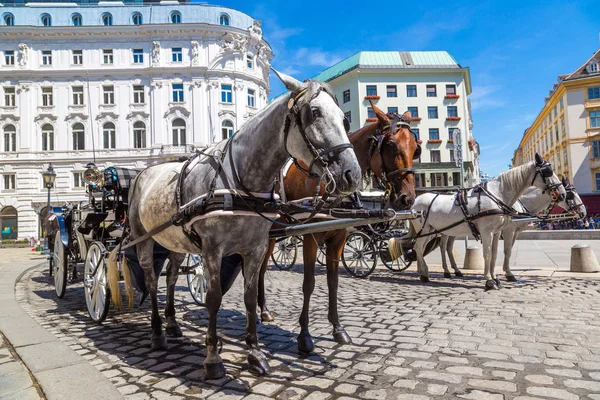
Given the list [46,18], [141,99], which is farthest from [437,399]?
[46,18]

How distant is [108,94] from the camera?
117ft

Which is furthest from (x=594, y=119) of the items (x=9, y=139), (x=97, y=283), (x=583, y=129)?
(x=9, y=139)

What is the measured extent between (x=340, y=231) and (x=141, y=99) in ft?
118

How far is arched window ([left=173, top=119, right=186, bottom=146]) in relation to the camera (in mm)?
35250

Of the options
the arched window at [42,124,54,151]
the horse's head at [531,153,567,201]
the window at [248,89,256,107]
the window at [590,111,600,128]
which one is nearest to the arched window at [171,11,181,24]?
the window at [248,89,256,107]

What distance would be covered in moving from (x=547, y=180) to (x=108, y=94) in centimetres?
3693

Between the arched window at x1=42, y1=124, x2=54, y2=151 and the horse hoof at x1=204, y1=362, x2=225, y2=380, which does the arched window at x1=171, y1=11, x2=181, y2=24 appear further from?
the horse hoof at x1=204, y1=362, x2=225, y2=380

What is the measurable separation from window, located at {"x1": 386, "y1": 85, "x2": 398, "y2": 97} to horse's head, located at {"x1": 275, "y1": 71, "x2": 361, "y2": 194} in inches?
1665

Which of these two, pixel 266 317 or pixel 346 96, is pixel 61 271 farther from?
pixel 346 96

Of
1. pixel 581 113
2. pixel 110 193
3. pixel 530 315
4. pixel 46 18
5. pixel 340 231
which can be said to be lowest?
pixel 530 315

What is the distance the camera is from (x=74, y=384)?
2896mm

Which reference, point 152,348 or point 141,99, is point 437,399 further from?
point 141,99

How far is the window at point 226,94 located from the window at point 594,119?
120 ft

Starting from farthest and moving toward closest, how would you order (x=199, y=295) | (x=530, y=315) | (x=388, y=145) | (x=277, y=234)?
(x=199, y=295), (x=530, y=315), (x=388, y=145), (x=277, y=234)
